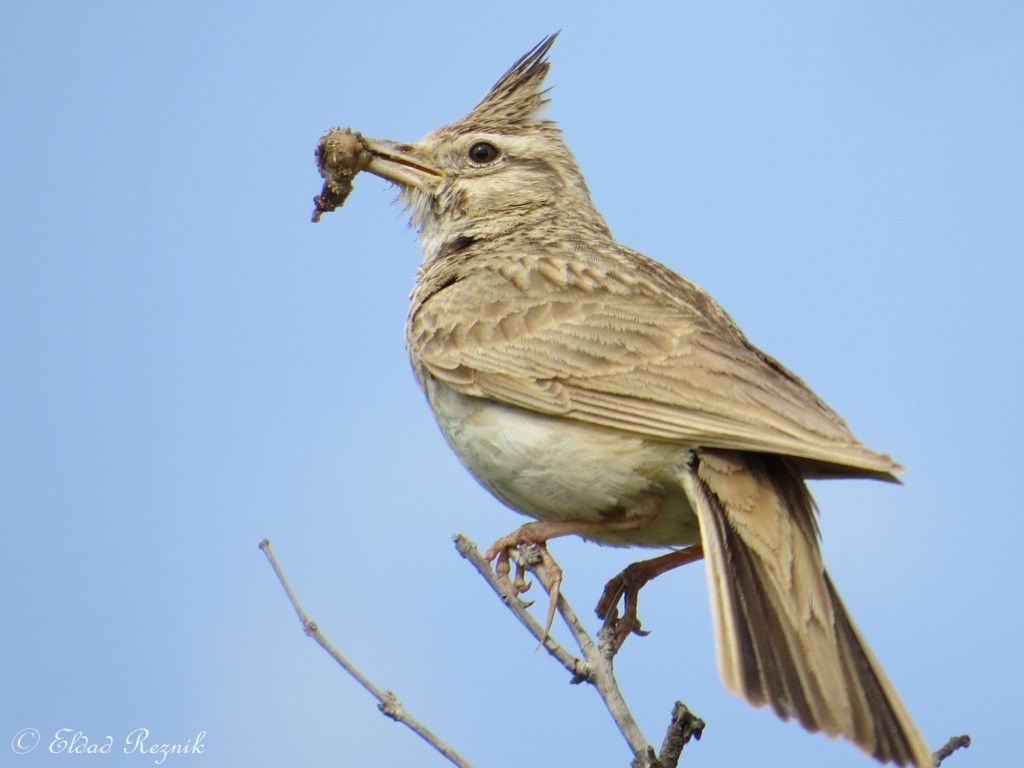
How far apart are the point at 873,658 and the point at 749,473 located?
830 millimetres

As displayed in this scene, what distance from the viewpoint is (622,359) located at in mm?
5688

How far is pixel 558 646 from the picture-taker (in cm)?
466

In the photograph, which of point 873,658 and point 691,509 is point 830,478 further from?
point 873,658

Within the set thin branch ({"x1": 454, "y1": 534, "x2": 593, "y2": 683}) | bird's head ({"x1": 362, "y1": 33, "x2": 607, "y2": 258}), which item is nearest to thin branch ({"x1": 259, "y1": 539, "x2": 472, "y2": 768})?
thin branch ({"x1": 454, "y1": 534, "x2": 593, "y2": 683})

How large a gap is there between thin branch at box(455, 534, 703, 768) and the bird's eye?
3.10 m

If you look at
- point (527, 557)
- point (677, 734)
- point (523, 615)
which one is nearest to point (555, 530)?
point (527, 557)

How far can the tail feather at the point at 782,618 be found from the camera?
4.48 meters

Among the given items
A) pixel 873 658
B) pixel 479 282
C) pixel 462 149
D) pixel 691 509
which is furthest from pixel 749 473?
pixel 462 149

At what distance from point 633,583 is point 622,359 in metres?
0.99

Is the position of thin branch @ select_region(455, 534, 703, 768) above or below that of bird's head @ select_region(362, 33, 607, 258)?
below

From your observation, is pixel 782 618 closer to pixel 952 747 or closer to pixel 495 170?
pixel 952 747

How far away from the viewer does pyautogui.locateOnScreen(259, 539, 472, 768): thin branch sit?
4344 mm

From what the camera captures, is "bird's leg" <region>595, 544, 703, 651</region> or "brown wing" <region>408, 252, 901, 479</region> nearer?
"brown wing" <region>408, 252, 901, 479</region>

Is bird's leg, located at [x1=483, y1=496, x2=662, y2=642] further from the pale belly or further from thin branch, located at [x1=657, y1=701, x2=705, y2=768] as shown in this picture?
thin branch, located at [x1=657, y1=701, x2=705, y2=768]
